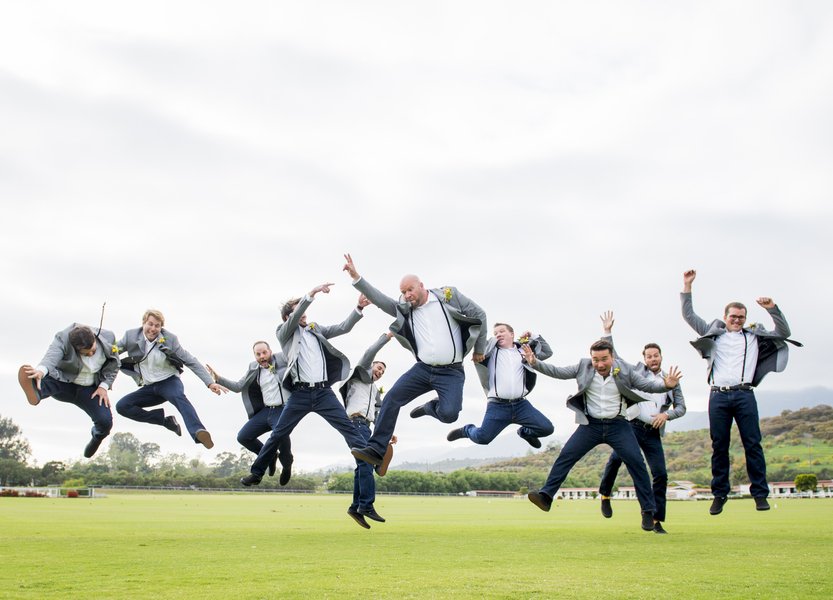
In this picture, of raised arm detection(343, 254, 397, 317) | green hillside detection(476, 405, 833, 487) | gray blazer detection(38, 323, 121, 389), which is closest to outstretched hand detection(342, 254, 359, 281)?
raised arm detection(343, 254, 397, 317)

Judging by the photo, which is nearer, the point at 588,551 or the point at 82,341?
the point at 588,551

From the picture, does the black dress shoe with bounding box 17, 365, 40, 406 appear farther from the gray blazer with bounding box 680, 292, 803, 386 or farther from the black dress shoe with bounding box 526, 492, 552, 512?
the gray blazer with bounding box 680, 292, 803, 386

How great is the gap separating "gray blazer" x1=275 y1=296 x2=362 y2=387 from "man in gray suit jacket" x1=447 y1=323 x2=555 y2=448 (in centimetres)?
250

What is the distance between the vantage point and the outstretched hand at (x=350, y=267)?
43.6 ft

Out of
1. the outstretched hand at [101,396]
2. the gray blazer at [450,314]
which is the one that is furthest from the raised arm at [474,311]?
the outstretched hand at [101,396]

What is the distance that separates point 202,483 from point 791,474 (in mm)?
83237

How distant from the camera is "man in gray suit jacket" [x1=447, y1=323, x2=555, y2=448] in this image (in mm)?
14992

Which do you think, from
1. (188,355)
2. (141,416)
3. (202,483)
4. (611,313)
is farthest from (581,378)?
(202,483)

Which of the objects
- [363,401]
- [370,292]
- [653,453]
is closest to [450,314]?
[370,292]

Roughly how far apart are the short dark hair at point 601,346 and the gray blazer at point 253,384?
20.3 ft

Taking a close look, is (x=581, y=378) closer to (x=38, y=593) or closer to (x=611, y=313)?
(x=611, y=313)

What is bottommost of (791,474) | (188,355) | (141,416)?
(791,474)

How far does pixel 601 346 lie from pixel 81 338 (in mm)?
9170

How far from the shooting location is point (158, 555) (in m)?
12.0
